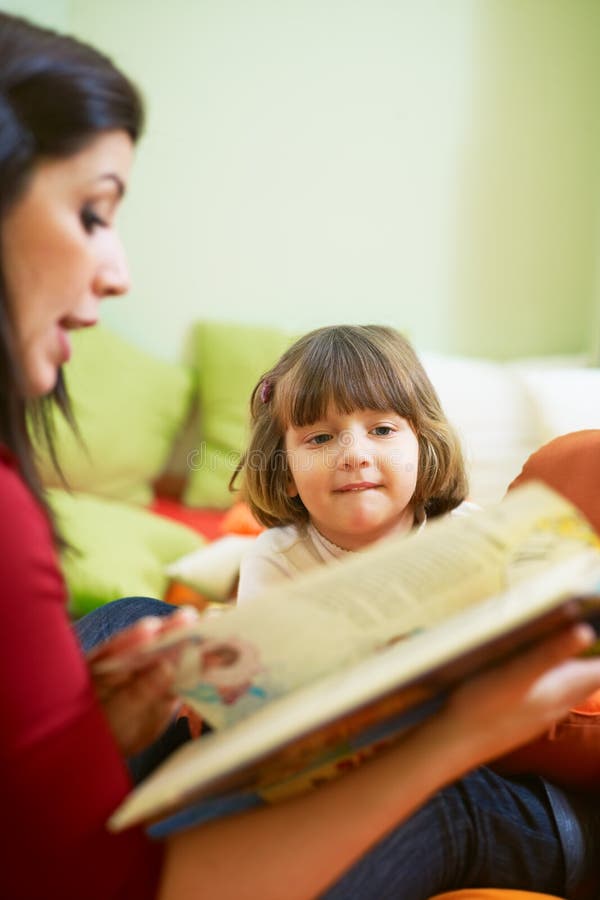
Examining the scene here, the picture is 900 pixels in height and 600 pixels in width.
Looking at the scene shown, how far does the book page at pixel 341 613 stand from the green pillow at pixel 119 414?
6.27 ft

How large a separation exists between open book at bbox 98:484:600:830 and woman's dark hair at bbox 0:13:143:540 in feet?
0.83

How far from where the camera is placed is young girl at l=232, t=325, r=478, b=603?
1.16 metres

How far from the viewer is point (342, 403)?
1.16m

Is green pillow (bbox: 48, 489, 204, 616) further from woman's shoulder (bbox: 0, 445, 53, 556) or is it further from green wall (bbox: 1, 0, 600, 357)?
woman's shoulder (bbox: 0, 445, 53, 556)

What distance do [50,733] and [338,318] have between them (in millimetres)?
2276

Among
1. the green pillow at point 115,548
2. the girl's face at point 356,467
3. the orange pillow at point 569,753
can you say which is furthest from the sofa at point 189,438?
the orange pillow at point 569,753

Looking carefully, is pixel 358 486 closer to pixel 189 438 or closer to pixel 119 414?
pixel 119 414

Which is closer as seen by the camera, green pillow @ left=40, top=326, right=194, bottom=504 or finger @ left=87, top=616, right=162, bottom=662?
finger @ left=87, top=616, right=162, bottom=662

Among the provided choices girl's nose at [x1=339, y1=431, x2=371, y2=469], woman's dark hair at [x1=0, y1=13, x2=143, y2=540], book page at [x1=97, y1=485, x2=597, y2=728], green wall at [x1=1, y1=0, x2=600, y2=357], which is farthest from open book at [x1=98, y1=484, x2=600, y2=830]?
green wall at [x1=1, y1=0, x2=600, y2=357]

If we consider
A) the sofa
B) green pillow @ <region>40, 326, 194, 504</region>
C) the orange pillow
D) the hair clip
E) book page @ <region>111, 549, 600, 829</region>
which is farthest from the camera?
green pillow @ <region>40, 326, 194, 504</region>

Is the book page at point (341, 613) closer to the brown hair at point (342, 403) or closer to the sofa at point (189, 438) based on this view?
the brown hair at point (342, 403)

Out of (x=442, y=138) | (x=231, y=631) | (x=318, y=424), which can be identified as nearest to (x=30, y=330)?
(x=231, y=631)

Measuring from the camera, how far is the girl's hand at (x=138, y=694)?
2.19 feet

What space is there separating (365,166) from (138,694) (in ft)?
7.43
